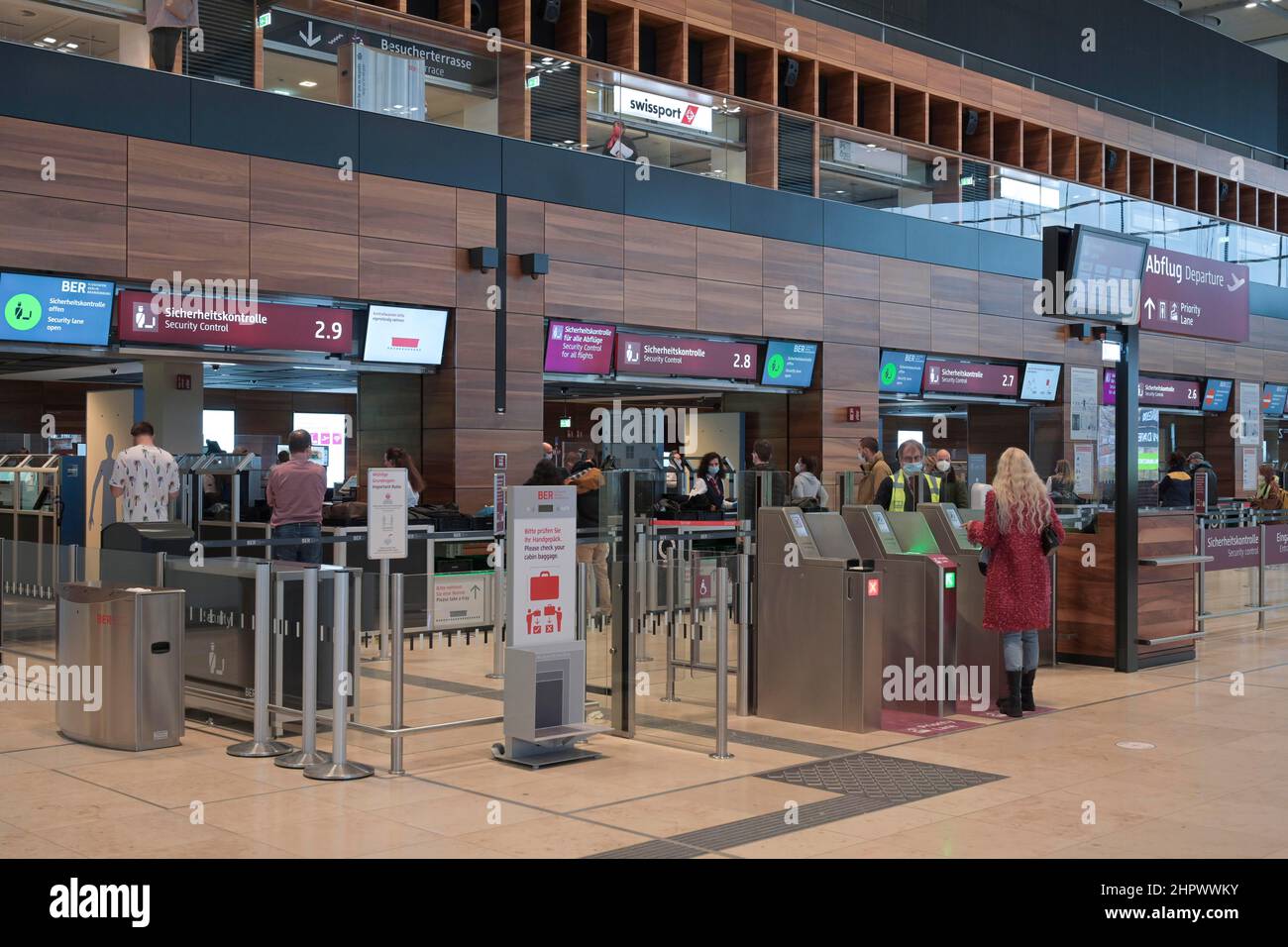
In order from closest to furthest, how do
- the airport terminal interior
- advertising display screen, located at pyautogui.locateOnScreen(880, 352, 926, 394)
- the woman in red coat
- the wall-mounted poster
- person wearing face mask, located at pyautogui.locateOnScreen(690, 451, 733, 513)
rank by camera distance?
the airport terminal interior → the woman in red coat → person wearing face mask, located at pyautogui.locateOnScreen(690, 451, 733, 513) → advertising display screen, located at pyautogui.locateOnScreen(880, 352, 926, 394) → the wall-mounted poster

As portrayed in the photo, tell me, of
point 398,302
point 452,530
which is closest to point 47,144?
point 398,302

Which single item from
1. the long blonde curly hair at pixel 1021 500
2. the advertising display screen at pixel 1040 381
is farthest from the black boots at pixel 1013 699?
the advertising display screen at pixel 1040 381

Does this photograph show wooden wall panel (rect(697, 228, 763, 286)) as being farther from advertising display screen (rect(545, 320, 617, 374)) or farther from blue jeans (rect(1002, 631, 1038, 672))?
blue jeans (rect(1002, 631, 1038, 672))

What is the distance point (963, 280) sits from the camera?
18875mm

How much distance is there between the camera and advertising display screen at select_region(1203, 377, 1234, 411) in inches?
946

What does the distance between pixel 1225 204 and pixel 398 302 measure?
18457 millimetres

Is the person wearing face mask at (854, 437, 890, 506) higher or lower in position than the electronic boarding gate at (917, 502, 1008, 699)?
higher

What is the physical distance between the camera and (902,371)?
18016mm

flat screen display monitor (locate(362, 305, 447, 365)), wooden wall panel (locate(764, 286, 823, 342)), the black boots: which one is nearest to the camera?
the black boots

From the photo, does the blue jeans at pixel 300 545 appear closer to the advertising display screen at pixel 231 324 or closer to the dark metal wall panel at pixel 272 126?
the advertising display screen at pixel 231 324

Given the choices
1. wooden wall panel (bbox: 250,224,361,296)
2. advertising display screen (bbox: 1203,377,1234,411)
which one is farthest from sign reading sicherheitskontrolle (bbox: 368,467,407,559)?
advertising display screen (bbox: 1203,377,1234,411)

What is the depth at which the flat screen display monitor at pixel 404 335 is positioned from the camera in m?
12.5

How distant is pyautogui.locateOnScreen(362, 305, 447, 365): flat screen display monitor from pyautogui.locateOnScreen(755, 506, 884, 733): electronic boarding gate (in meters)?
6.16

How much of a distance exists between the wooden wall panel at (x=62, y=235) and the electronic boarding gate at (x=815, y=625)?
629 centimetres
